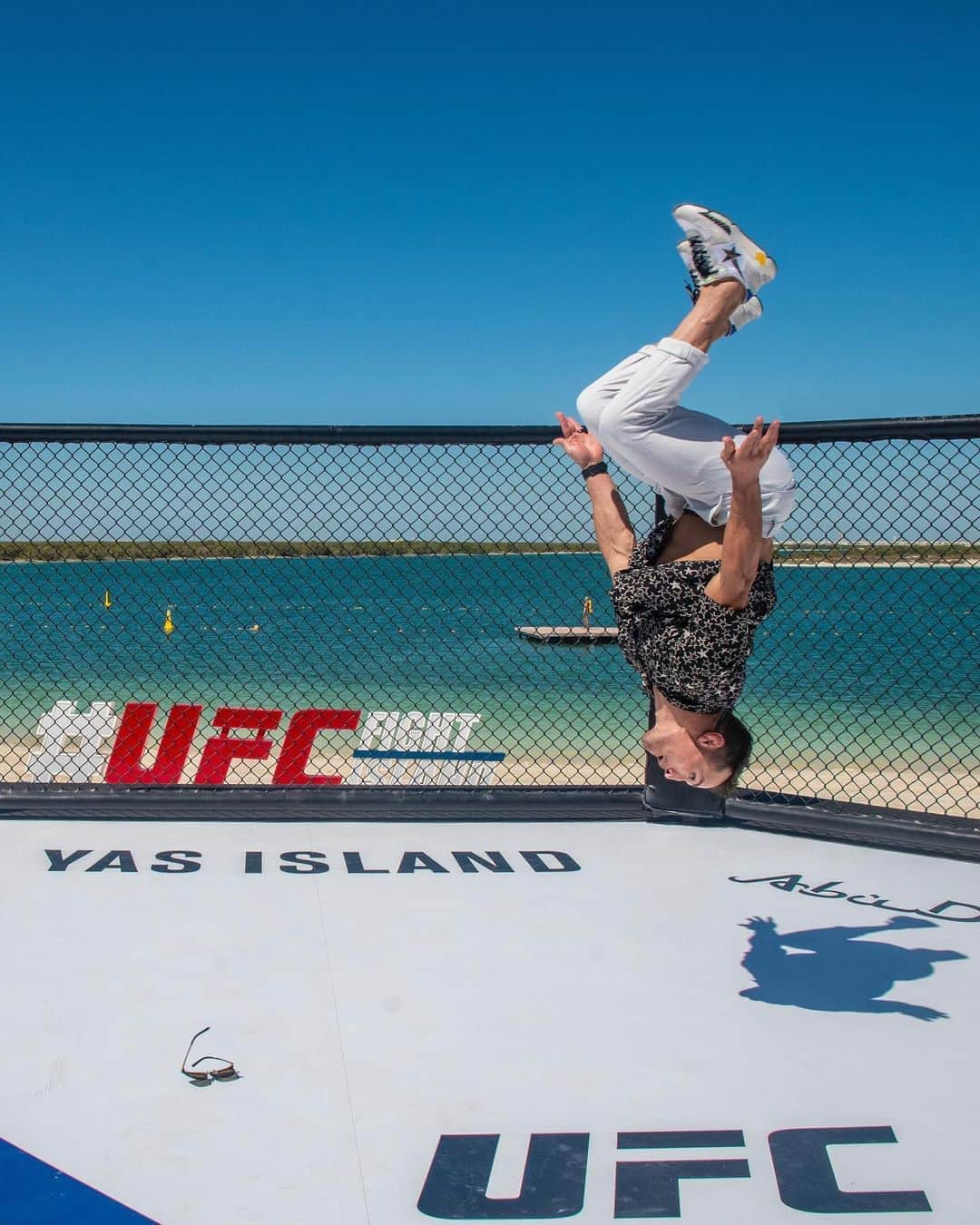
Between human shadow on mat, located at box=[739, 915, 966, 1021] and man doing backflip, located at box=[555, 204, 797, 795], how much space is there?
1.98 feet

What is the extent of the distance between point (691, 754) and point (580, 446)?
111 centimetres

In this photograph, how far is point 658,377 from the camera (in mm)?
2730

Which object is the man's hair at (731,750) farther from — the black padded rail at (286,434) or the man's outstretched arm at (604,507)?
the black padded rail at (286,434)

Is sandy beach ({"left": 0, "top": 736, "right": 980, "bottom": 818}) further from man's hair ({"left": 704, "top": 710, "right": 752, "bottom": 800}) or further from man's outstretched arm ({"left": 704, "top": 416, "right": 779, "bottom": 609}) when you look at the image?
man's outstretched arm ({"left": 704, "top": 416, "right": 779, "bottom": 609})

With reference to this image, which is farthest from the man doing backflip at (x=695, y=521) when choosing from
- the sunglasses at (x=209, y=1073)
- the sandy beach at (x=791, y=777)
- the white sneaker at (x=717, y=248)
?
the sandy beach at (x=791, y=777)

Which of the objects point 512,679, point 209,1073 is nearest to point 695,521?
point 209,1073

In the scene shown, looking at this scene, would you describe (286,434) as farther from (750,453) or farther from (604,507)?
(750,453)

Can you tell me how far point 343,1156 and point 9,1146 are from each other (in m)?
0.66

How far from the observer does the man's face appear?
2693 millimetres

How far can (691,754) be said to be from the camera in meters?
2.70

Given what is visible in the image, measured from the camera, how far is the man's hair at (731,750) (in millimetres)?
2713

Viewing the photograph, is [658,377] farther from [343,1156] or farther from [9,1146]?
[9,1146]

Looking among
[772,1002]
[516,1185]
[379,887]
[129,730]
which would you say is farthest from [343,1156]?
[129,730]

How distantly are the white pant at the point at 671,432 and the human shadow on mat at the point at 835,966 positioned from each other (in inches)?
49.0
